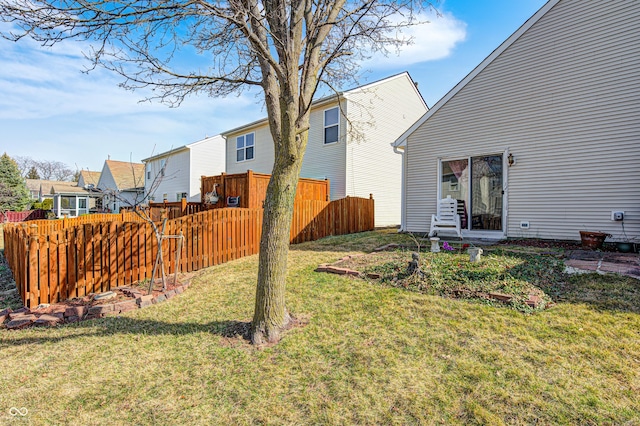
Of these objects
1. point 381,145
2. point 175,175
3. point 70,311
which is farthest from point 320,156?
point 175,175

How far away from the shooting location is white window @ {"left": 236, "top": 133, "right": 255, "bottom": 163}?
57.2 ft

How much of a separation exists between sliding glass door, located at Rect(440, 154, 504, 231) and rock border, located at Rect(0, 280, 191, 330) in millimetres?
7828

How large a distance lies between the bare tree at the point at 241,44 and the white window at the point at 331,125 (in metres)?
8.76

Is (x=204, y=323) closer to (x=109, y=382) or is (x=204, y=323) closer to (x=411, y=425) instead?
(x=109, y=382)

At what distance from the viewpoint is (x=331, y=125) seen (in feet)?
44.3

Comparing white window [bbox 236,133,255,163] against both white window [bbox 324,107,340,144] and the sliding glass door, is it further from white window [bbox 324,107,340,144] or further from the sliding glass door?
the sliding glass door

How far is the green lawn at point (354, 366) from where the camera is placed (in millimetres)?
2328

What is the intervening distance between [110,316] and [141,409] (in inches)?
95.7

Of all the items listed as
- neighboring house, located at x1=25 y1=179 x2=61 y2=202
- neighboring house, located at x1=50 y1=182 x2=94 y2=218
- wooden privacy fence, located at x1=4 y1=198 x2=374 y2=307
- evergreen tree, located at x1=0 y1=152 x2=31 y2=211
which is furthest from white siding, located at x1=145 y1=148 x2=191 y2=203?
neighboring house, located at x1=25 y1=179 x2=61 y2=202

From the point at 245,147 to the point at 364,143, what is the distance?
7.34 metres

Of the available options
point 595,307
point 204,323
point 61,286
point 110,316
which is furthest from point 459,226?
point 61,286

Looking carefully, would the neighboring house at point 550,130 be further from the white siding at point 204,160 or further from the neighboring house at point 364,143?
the white siding at point 204,160

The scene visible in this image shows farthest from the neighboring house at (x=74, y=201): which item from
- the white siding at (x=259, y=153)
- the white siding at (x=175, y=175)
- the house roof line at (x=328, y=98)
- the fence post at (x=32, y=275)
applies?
the fence post at (x=32, y=275)

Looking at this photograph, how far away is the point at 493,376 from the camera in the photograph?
8.58 ft
